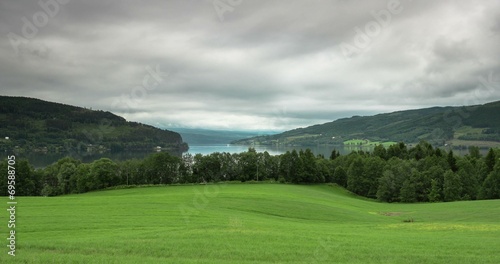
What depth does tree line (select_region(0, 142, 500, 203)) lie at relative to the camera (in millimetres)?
79250

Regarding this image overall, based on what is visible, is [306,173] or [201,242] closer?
[201,242]

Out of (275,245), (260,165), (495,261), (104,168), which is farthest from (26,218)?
(260,165)

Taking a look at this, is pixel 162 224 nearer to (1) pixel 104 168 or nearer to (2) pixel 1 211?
(2) pixel 1 211

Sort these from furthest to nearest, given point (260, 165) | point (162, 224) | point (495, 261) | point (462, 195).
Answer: point (260, 165), point (462, 195), point (162, 224), point (495, 261)

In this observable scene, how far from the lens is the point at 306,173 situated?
99.8m

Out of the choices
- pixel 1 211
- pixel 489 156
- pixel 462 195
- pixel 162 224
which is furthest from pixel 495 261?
pixel 489 156

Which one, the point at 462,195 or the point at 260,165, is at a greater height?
the point at 260,165

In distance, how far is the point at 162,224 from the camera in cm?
2577

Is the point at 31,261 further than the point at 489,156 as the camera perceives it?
No

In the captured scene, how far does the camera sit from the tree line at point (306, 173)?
260ft

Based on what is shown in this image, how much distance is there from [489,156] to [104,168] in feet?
317

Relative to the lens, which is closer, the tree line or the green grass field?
the green grass field

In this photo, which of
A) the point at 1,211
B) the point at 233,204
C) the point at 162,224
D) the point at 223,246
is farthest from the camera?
the point at 233,204

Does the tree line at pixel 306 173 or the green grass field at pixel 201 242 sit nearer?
the green grass field at pixel 201 242
